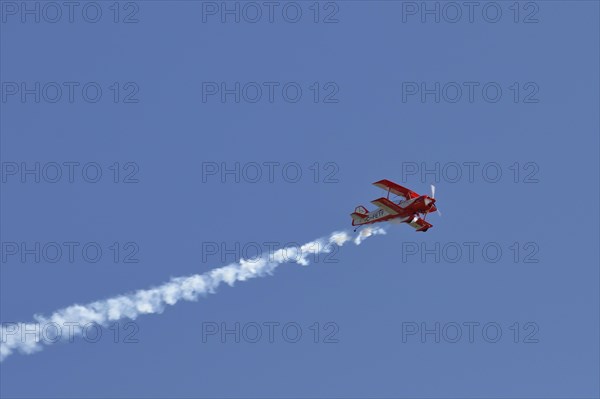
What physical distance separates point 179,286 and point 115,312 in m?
4.84

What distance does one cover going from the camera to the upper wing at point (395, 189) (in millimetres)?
84688

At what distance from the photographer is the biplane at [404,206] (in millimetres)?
84562

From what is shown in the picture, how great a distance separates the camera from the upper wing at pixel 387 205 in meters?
84.8

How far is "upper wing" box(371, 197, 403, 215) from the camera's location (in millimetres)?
84812

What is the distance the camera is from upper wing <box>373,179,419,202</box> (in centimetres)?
8469

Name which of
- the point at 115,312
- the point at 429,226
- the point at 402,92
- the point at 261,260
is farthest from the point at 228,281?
the point at 402,92

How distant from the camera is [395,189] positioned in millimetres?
85188

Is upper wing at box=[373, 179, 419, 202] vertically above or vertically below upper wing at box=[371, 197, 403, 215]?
above

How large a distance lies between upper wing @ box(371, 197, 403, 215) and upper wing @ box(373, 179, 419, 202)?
772 mm

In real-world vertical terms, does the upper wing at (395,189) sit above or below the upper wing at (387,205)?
above

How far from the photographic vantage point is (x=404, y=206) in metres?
85.2

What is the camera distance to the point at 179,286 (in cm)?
8662

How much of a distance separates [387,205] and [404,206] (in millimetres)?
1104

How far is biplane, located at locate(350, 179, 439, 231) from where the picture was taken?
84.6 meters
